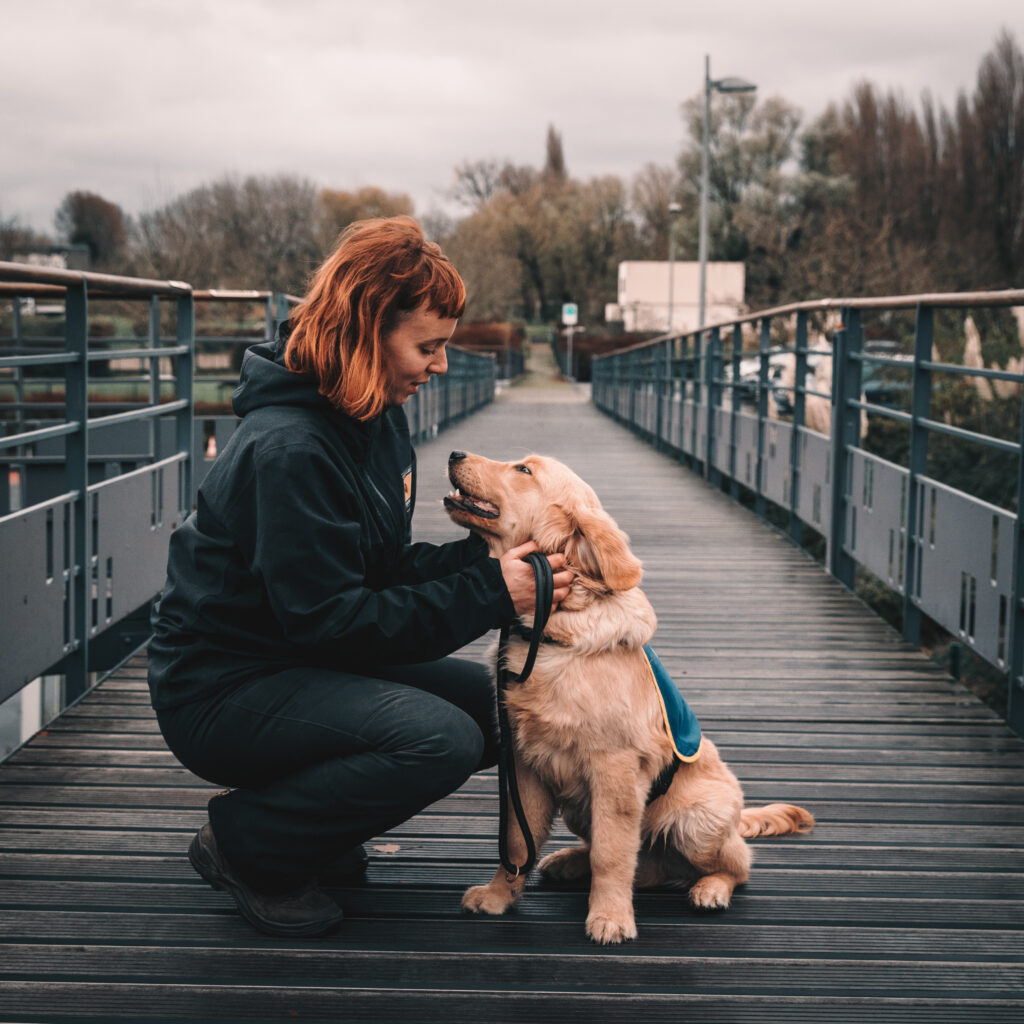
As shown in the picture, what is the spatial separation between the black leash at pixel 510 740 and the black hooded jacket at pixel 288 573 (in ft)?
0.26

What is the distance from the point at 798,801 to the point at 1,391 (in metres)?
19.6

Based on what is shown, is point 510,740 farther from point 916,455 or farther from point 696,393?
point 696,393

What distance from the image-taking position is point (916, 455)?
5.15 meters

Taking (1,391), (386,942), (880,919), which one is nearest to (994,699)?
(880,919)

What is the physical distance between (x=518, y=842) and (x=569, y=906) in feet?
0.69

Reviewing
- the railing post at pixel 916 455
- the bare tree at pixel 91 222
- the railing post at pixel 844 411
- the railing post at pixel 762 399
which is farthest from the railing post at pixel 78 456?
the bare tree at pixel 91 222

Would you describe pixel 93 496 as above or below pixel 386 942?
above

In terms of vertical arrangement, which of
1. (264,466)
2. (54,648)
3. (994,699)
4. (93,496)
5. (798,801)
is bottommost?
(994,699)

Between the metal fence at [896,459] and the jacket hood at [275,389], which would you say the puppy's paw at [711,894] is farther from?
the metal fence at [896,459]

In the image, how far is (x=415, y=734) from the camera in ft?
8.20

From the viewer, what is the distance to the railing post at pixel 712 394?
11.3 m

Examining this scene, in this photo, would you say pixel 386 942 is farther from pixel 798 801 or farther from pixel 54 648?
pixel 54 648

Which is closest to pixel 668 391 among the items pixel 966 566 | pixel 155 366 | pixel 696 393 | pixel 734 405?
pixel 696 393

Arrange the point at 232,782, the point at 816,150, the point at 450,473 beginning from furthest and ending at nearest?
the point at 816,150
the point at 450,473
the point at 232,782
